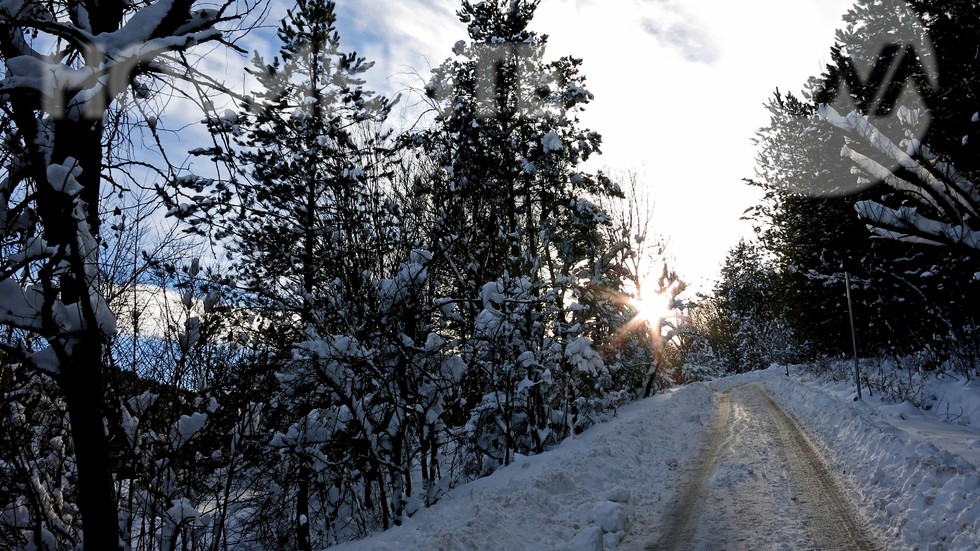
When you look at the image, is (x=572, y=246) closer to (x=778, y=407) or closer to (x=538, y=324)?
(x=538, y=324)

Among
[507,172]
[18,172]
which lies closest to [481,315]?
[507,172]

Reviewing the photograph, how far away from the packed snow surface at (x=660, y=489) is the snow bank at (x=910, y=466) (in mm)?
16

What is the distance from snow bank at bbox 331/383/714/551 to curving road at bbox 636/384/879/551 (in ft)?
1.43

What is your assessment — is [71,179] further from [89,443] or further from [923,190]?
[923,190]

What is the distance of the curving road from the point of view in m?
5.45

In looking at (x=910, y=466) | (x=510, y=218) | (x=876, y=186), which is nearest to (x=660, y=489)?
(x=910, y=466)

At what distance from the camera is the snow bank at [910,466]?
205 inches

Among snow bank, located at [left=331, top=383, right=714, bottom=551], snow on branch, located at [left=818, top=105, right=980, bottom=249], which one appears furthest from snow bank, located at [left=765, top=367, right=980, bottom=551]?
snow on branch, located at [left=818, top=105, right=980, bottom=249]

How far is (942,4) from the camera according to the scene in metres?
11.0

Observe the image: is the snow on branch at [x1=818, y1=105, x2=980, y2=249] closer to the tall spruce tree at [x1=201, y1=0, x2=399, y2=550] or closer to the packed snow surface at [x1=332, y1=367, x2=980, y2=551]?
the packed snow surface at [x1=332, y1=367, x2=980, y2=551]

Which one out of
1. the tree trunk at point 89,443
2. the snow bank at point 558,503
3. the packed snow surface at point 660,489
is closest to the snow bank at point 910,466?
the packed snow surface at point 660,489

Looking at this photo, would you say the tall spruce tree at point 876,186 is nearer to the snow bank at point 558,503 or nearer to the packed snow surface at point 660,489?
the packed snow surface at point 660,489

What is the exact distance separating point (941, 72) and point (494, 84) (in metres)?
11.5

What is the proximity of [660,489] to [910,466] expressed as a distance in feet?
10.9
